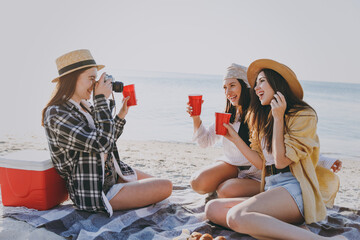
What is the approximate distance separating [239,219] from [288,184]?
49 cm

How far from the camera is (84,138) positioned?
8.22 feet

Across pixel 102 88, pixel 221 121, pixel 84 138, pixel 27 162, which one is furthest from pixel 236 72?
pixel 27 162

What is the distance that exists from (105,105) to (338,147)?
8.39 m

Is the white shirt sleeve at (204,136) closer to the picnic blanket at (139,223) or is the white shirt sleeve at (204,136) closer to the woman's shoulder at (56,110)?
the picnic blanket at (139,223)

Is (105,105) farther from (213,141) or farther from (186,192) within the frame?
(186,192)

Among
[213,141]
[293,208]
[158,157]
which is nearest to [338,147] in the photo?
[158,157]

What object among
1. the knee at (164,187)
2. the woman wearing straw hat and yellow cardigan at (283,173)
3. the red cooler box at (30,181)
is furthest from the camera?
the knee at (164,187)

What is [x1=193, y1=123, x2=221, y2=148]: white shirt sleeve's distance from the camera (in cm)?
349

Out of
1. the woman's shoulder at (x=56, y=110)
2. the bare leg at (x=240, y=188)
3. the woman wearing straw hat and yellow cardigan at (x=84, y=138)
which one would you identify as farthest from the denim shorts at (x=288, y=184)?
the woman's shoulder at (x=56, y=110)

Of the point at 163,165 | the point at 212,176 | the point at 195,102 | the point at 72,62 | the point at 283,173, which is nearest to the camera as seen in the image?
the point at 283,173

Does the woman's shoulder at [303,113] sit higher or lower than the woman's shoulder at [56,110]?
higher

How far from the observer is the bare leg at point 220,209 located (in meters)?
2.68

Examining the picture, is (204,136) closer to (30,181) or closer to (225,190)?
(225,190)

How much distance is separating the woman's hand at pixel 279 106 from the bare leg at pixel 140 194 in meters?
1.29
